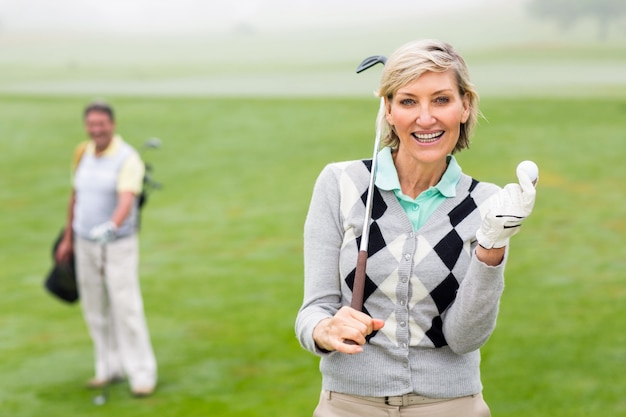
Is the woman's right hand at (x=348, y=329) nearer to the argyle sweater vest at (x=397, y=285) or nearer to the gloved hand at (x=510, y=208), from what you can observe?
the argyle sweater vest at (x=397, y=285)

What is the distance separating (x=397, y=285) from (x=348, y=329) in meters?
0.26

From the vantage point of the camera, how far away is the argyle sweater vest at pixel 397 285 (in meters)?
2.56

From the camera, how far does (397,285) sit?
256 centimetres

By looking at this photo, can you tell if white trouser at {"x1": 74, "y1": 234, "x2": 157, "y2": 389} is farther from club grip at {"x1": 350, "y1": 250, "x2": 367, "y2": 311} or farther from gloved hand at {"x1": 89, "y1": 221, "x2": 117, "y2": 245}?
club grip at {"x1": 350, "y1": 250, "x2": 367, "y2": 311}

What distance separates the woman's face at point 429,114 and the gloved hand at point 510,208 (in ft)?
0.97

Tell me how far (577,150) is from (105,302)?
42.6 feet

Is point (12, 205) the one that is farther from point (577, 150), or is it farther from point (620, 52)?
point (620, 52)

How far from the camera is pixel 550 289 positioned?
34.5ft

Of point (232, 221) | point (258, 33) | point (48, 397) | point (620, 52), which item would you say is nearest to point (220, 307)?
point (48, 397)

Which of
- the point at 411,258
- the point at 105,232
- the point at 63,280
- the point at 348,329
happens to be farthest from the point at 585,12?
the point at 348,329

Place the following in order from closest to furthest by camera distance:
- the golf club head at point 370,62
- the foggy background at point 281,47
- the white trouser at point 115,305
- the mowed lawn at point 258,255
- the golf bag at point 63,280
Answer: the golf club head at point 370,62 < the white trouser at point 115,305 < the golf bag at point 63,280 < the mowed lawn at point 258,255 < the foggy background at point 281,47

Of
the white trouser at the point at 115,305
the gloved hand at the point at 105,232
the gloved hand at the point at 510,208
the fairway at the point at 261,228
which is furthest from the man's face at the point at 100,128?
the gloved hand at the point at 510,208

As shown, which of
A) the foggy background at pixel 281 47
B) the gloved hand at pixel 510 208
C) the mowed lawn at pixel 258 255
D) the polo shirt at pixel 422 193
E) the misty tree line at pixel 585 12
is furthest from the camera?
the misty tree line at pixel 585 12

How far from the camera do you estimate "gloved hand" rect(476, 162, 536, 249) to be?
228cm
